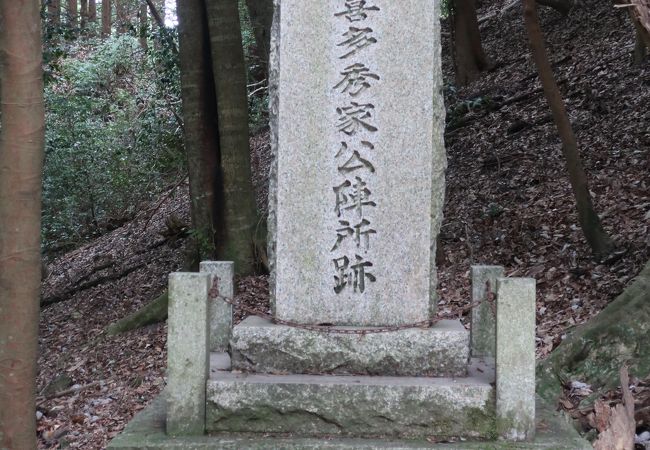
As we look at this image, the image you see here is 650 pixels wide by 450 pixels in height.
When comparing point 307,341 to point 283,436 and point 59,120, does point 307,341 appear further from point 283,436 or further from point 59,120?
point 59,120

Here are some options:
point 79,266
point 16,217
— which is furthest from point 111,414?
point 79,266

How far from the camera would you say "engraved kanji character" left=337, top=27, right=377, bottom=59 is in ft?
14.5

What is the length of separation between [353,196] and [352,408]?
119 cm

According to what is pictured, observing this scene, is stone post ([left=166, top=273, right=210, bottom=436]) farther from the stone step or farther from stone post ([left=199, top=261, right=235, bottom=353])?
stone post ([left=199, top=261, right=235, bottom=353])

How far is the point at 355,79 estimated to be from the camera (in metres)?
4.43

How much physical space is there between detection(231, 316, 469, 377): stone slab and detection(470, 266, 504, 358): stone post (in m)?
0.55

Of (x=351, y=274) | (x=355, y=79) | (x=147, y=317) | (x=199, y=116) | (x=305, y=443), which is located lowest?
(x=147, y=317)

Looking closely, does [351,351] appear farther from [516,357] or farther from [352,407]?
[516,357]

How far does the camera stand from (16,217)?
4570 millimetres

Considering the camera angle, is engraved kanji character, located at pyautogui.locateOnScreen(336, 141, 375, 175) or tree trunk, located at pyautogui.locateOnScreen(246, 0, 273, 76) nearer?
engraved kanji character, located at pyautogui.locateOnScreen(336, 141, 375, 175)

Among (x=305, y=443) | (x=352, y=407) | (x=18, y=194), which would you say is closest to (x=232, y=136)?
(x=18, y=194)

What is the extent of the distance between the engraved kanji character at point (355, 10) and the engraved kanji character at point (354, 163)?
0.71 m

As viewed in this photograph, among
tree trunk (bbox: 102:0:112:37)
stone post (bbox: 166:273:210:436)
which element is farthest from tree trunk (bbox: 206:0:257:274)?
tree trunk (bbox: 102:0:112:37)

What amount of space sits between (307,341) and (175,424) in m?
0.82
